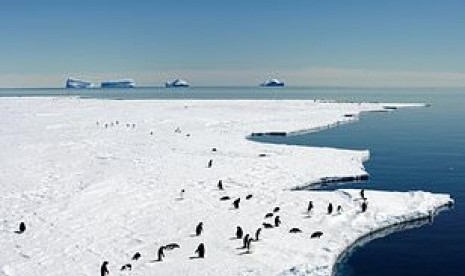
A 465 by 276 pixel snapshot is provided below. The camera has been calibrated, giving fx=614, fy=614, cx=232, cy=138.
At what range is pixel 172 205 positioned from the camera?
105 ft

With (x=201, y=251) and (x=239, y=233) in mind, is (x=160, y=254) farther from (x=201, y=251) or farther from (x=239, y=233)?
(x=239, y=233)

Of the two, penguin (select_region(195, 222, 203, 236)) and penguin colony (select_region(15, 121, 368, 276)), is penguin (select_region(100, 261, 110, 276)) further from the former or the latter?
penguin (select_region(195, 222, 203, 236))

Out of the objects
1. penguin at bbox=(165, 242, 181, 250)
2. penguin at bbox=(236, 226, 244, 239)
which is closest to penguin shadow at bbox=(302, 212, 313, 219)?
penguin at bbox=(236, 226, 244, 239)

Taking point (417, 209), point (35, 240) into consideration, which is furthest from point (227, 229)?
point (417, 209)

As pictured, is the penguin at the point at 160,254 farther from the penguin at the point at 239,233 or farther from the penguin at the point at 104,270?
the penguin at the point at 239,233

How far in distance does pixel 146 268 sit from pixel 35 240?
6.04 metres

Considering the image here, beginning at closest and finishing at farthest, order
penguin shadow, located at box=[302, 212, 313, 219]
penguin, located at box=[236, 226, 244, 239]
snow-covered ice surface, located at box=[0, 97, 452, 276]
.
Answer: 1. snow-covered ice surface, located at box=[0, 97, 452, 276]
2. penguin, located at box=[236, 226, 244, 239]
3. penguin shadow, located at box=[302, 212, 313, 219]

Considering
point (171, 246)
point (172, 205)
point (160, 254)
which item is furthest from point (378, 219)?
point (160, 254)

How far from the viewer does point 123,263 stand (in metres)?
23.3

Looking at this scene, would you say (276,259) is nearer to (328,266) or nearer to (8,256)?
(328,266)

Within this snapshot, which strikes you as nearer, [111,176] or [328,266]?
[328,266]

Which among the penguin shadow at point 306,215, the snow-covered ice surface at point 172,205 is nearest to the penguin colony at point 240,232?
the penguin shadow at point 306,215

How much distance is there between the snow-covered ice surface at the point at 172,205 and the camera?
78.2ft

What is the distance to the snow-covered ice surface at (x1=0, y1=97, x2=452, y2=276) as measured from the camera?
23.8m
